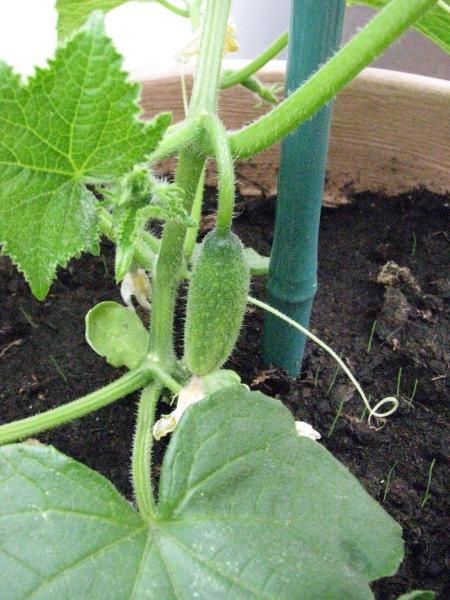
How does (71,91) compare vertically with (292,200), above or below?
above

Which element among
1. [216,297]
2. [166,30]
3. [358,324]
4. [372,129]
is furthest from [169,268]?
[166,30]

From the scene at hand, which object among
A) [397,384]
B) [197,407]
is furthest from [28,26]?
[197,407]

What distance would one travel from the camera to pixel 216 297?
0.68 metres

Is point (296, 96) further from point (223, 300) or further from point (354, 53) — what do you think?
point (223, 300)

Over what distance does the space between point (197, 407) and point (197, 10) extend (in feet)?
2.14

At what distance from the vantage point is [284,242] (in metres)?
0.90

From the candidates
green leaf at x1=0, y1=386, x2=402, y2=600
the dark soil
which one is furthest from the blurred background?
green leaf at x1=0, y1=386, x2=402, y2=600

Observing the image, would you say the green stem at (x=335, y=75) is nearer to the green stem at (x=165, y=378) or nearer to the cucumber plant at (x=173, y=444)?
the cucumber plant at (x=173, y=444)

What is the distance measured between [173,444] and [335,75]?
33cm

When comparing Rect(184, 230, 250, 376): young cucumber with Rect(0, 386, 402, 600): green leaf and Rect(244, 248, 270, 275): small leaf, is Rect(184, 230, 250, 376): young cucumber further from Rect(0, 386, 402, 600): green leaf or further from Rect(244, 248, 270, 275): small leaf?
Rect(244, 248, 270, 275): small leaf

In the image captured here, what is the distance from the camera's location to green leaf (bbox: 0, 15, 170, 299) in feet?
1.76

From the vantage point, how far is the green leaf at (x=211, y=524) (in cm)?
57

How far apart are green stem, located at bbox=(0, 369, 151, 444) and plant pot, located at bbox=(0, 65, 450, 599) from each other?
186 mm

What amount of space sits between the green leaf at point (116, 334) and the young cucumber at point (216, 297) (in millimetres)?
177
